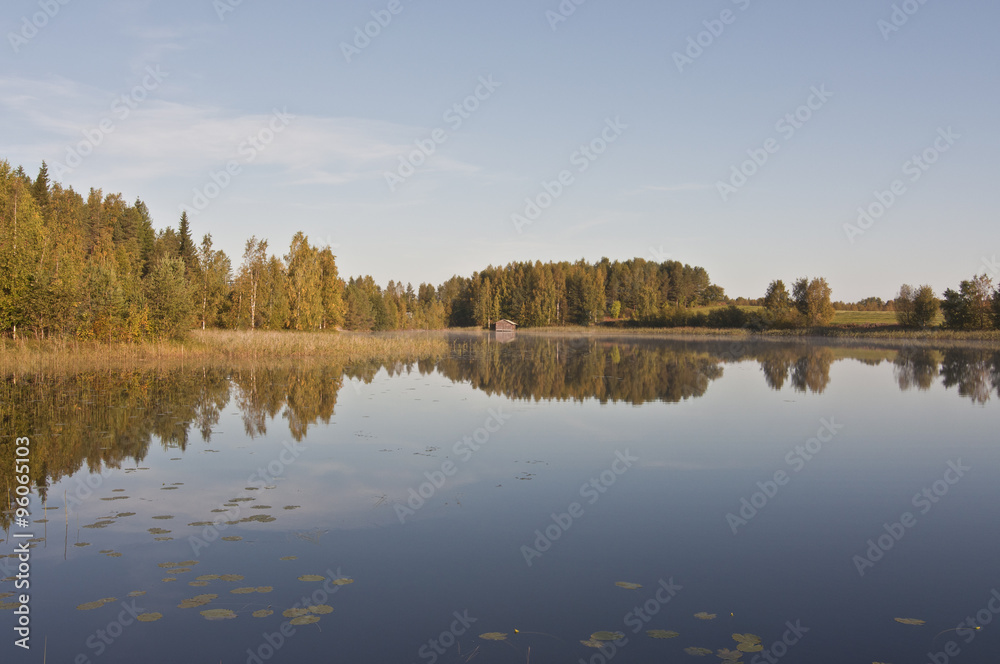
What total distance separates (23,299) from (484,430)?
23.9m

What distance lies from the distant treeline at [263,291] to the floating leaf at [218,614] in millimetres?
28179

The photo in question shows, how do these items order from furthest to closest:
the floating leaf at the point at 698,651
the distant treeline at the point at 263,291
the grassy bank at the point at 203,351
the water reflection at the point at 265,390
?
the distant treeline at the point at 263,291
the grassy bank at the point at 203,351
the water reflection at the point at 265,390
the floating leaf at the point at 698,651

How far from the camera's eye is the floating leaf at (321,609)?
19.9 feet

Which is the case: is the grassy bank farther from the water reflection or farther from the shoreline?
the water reflection

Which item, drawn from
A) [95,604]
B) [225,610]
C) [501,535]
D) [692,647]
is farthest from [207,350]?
[692,647]

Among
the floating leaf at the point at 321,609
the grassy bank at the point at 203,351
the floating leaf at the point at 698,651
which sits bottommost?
the floating leaf at the point at 698,651

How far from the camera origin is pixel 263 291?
5678 cm

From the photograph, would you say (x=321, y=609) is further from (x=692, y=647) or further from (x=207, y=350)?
(x=207, y=350)

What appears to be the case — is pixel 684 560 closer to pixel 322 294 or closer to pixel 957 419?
pixel 957 419

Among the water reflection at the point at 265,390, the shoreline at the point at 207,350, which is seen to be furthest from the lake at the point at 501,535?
the shoreline at the point at 207,350

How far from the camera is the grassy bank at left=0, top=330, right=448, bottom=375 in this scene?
1051 inches

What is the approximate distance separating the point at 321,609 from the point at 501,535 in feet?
9.15

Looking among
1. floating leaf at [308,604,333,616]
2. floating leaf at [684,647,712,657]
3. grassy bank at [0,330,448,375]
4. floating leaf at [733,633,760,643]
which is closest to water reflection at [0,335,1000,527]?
grassy bank at [0,330,448,375]

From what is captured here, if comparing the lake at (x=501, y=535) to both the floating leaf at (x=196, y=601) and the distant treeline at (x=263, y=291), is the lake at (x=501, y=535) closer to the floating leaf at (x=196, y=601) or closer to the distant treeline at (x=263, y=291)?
the floating leaf at (x=196, y=601)
